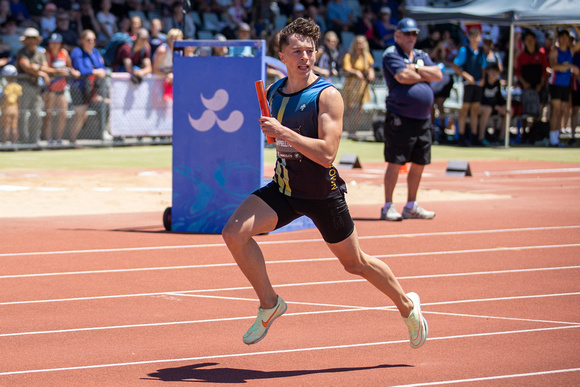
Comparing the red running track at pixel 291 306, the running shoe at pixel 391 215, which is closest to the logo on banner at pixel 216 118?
the red running track at pixel 291 306

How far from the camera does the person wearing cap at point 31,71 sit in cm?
1825

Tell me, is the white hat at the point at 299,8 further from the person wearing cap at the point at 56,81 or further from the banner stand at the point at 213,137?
the banner stand at the point at 213,137

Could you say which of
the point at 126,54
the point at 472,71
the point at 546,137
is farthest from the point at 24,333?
the point at 546,137

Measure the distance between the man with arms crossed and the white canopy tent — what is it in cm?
1551

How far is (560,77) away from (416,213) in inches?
475

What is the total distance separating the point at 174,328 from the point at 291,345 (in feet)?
2.89

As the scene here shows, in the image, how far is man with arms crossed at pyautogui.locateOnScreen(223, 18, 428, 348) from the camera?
5430mm

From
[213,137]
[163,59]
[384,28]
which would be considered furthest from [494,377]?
[384,28]

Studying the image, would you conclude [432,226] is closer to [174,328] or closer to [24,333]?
[174,328]

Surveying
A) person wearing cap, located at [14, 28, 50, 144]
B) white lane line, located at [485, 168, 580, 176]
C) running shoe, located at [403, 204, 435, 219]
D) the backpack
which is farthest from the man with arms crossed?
the backpack

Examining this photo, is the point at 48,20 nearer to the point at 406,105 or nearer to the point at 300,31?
the point at 406,105

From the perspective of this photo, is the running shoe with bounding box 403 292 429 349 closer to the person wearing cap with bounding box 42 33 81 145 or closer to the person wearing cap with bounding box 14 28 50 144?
the person wearing cap with bounding box 14 28 50 144

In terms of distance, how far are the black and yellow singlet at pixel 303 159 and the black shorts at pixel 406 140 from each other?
532cm

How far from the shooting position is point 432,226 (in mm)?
10680
